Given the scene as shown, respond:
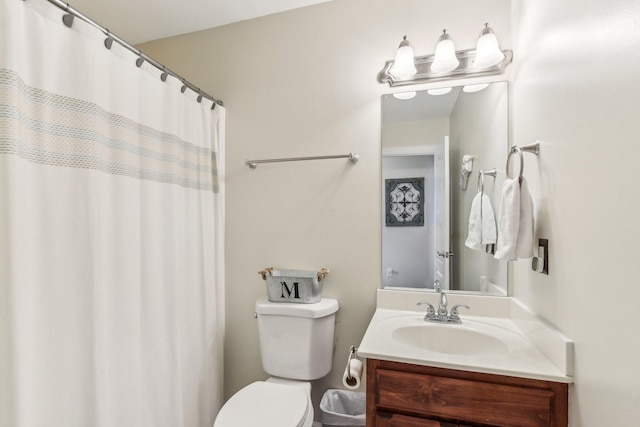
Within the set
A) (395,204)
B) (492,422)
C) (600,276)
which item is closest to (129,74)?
(395,204)

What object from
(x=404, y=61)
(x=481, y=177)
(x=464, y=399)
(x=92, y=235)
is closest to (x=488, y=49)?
(x=404, y=61)

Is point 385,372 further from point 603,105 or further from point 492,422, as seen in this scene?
point 603,105

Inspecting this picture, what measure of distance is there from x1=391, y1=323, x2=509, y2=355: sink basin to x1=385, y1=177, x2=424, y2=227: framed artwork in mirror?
0.52m

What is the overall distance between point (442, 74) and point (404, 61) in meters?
0.21

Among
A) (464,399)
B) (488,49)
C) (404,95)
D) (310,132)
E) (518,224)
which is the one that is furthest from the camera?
(310,132)

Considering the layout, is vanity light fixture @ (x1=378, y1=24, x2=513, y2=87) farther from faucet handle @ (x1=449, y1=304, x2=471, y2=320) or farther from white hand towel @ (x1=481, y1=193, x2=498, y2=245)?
faucet handle @ (x1=449, y1=304, x2=471, y2=320)

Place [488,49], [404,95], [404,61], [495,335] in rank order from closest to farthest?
1. [495,335]
2. [488,49]
3. [404,61]
4. [404,95]

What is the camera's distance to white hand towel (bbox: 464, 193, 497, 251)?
1473mm

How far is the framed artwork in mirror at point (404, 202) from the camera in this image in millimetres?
1632

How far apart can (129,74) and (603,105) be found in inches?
63.8

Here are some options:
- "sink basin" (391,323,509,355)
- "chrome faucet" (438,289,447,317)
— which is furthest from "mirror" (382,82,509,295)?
"sink basin" (391,323,509,355)

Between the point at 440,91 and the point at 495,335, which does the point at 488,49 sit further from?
the point at 495,335

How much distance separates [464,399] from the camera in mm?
1028

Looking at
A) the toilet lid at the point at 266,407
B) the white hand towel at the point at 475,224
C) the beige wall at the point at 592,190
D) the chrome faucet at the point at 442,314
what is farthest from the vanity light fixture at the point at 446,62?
the toilet lid at the point at 266,407
